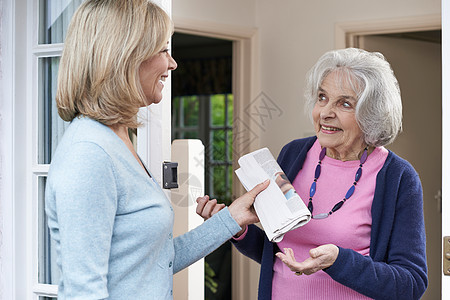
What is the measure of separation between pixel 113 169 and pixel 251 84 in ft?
10.2

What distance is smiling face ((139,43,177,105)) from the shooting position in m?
1.42

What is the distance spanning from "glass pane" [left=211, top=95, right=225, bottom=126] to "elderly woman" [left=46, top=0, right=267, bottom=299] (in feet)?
19.5

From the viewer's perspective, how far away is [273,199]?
5.41 ft

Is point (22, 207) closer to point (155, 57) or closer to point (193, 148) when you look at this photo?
point (193, 148)

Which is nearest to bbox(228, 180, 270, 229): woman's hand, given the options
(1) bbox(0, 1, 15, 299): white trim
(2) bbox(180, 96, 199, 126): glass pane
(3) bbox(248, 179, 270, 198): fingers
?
(3) bbox(248, 179, 270, 198): fingers

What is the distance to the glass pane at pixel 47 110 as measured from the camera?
83.6 inches

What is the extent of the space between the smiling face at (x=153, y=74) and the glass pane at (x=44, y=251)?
2.71 feet

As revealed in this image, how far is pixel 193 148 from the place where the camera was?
2.31 meters

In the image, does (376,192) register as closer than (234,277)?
Yes

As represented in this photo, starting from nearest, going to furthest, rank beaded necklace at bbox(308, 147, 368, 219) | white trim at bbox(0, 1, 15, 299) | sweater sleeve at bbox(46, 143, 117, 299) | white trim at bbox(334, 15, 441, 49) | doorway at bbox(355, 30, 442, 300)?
sweater sleeve at bbox(46, 143, 117, 299), beaded necklace at bbox(308, 147, 368, 219), white trim at bbox(0, 1, 15, 299), white trim at bbox(334, 15, 441, 49), doorway at bbox(355, 30, 442, 300)

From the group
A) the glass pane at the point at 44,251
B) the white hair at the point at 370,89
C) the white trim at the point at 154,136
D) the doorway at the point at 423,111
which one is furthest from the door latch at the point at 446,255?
the doorway at the point at 423,111

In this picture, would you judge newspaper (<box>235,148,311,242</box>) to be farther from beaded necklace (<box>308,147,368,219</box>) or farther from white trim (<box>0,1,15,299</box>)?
white trim (<box>0,1,15,299</box>)

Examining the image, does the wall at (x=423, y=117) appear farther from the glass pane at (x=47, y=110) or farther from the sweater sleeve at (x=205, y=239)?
the sweater sleeve at (x=205, y=239)

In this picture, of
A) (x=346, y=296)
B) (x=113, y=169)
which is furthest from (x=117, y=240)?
(x=346, y=296)
